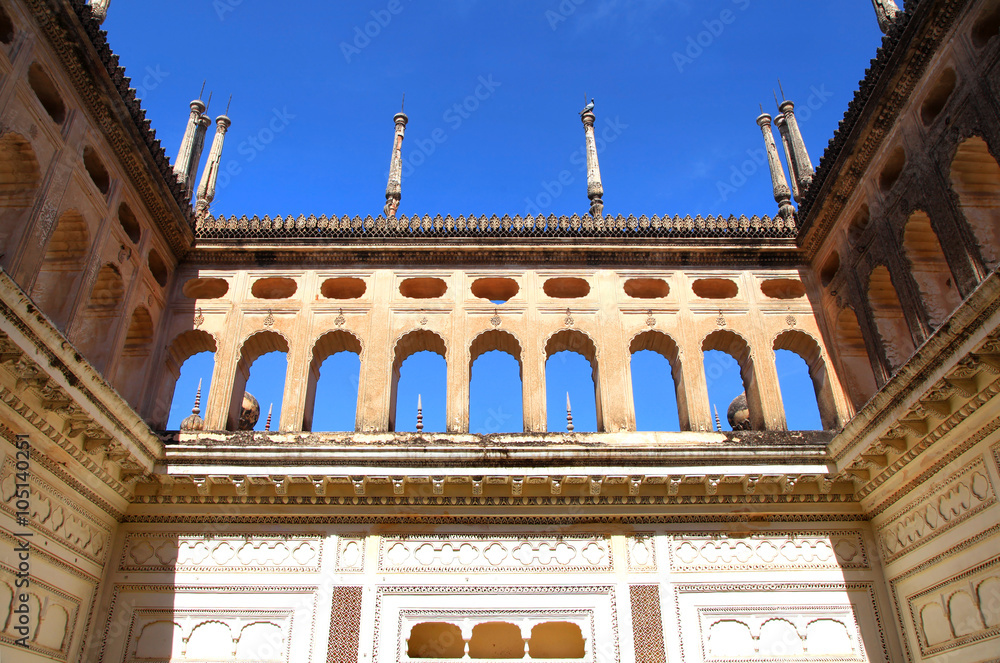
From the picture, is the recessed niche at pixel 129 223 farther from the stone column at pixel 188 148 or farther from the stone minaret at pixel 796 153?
the stone minaret at pixel 796 153

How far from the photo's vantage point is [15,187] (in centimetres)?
823

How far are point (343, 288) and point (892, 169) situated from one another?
8093 mm

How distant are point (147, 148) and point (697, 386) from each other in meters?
8.41

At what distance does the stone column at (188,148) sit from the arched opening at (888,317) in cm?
1061

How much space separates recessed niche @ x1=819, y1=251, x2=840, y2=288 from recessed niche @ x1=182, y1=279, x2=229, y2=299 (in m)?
9.32

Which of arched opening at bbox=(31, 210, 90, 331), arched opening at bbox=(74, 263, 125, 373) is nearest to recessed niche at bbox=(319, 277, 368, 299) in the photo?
arched opening at bbox=(74, 263, 125, 373)

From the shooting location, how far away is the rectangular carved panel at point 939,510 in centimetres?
742

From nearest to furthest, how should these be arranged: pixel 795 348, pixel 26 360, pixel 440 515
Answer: pixel 26 360
pixel 440 515
pixel 795 348

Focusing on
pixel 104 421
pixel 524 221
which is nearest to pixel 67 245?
pixel 104 421

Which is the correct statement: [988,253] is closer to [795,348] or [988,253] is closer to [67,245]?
[795,348]

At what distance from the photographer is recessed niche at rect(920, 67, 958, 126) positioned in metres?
8.31

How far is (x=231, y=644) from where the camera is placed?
29.2 feet

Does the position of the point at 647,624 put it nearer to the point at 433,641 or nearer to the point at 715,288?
the point at 433,641

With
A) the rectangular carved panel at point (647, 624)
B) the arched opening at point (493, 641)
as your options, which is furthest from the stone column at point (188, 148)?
the rectangular carved panel at point (647, 624)
